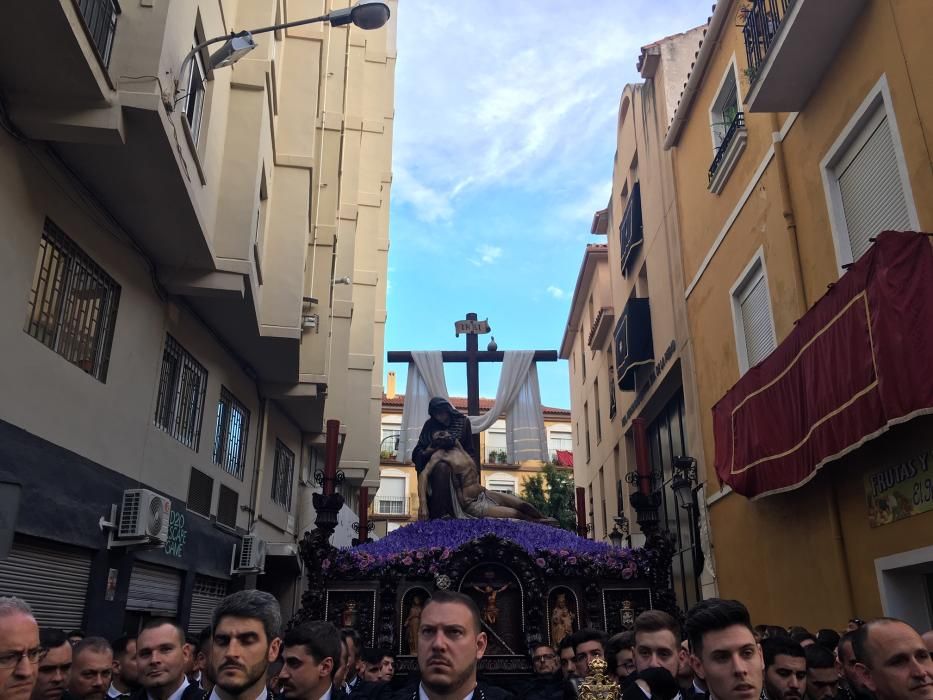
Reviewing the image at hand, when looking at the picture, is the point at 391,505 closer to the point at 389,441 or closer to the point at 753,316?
the point at 389,441

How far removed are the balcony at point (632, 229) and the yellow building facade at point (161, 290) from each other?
6.68 m

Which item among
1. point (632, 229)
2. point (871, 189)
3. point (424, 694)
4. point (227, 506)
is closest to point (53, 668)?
point (424, 694)

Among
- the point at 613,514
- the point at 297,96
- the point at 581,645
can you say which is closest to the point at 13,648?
the point at 581,645

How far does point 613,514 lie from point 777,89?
48.8ft

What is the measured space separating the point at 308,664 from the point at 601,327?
1881cm

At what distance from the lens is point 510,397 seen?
18.3 metres

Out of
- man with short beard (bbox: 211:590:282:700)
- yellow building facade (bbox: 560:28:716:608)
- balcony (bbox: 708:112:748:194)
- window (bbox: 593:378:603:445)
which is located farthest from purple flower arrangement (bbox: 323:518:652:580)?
window (bbox: 593:378:603:445)

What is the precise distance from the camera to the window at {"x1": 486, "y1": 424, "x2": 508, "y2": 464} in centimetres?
4506

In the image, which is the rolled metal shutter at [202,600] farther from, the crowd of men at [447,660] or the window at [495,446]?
the window at [495,446]

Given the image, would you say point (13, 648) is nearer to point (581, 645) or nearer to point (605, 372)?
point (581, 645)

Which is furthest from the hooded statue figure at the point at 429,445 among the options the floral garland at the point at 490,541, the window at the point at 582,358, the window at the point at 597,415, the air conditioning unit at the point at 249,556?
the window at the point at 582,358

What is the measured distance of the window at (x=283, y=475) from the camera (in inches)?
635

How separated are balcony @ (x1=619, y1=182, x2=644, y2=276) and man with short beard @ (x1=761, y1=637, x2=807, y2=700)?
13720 millimetres

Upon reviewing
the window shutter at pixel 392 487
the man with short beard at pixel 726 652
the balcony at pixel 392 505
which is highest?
the window shutter at pixel 392 487
